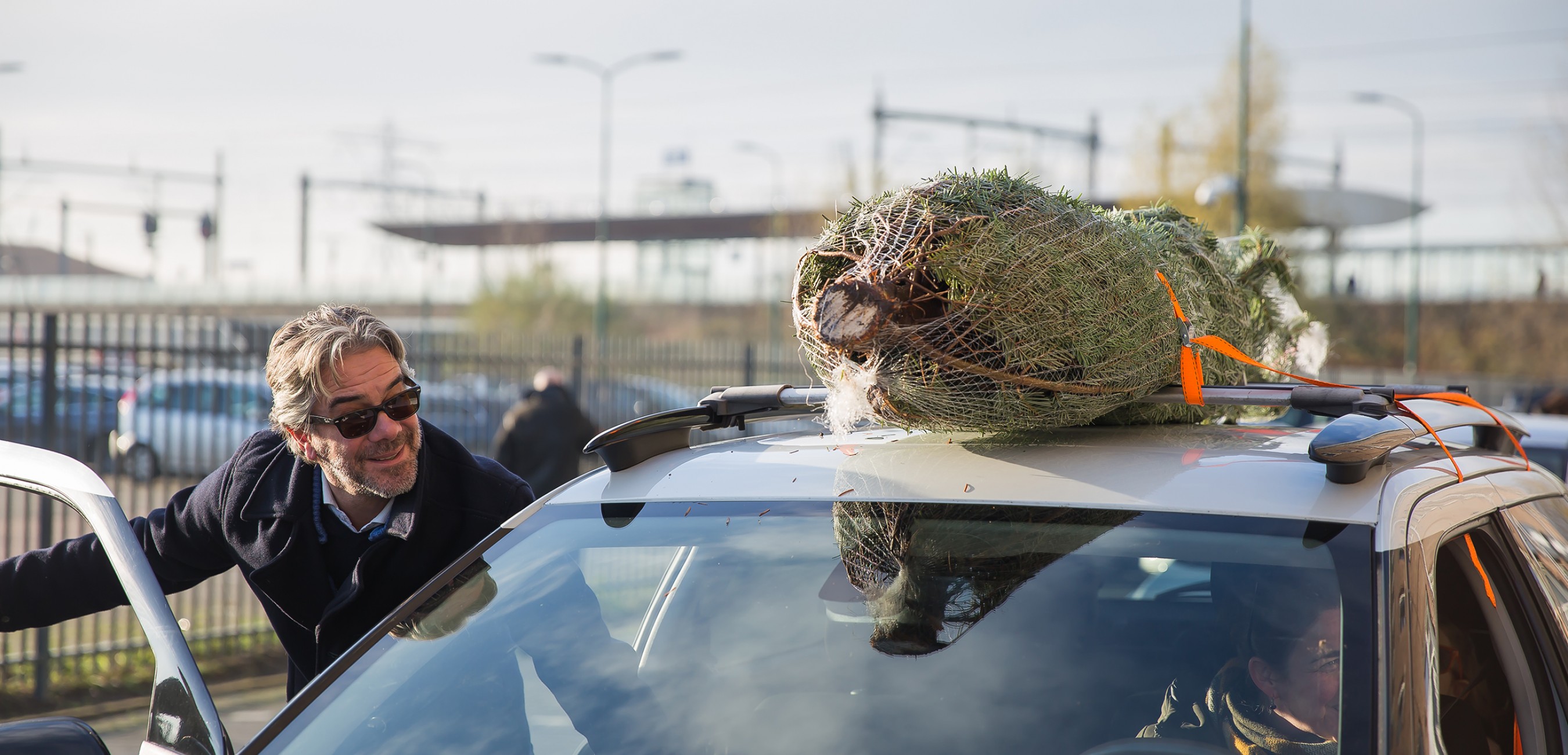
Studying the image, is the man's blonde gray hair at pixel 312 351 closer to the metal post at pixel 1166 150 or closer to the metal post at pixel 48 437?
the metal post at pixel 48 437

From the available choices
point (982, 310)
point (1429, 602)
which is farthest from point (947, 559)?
point (1429, 602)

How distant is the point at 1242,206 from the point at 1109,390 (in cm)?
1500

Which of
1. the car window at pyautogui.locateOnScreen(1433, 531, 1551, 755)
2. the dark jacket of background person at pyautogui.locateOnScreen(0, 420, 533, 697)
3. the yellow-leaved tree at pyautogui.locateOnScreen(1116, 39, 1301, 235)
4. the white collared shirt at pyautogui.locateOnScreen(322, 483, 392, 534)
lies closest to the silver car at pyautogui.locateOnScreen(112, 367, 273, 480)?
the dark jacket of background person at pyautogui.locateOnScreen(0, 420, 533, 697)

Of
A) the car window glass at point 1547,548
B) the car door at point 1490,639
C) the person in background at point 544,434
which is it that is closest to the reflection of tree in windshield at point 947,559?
the car door at point 1490,639

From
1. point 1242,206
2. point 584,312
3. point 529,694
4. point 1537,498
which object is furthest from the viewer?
point 584,312

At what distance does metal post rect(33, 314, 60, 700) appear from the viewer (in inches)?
242

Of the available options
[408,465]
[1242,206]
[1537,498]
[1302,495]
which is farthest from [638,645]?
→ [1242,206]

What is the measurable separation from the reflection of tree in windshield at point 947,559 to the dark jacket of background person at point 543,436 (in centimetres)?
699

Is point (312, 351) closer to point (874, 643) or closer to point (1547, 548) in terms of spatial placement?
point (874, 643)

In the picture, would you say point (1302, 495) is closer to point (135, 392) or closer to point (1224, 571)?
point (1224, 571)

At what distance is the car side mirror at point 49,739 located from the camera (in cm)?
178

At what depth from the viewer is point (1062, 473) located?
201 cm

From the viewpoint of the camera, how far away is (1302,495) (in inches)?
72.1

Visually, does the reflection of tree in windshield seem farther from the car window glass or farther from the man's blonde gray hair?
the man's blonde gray hair
